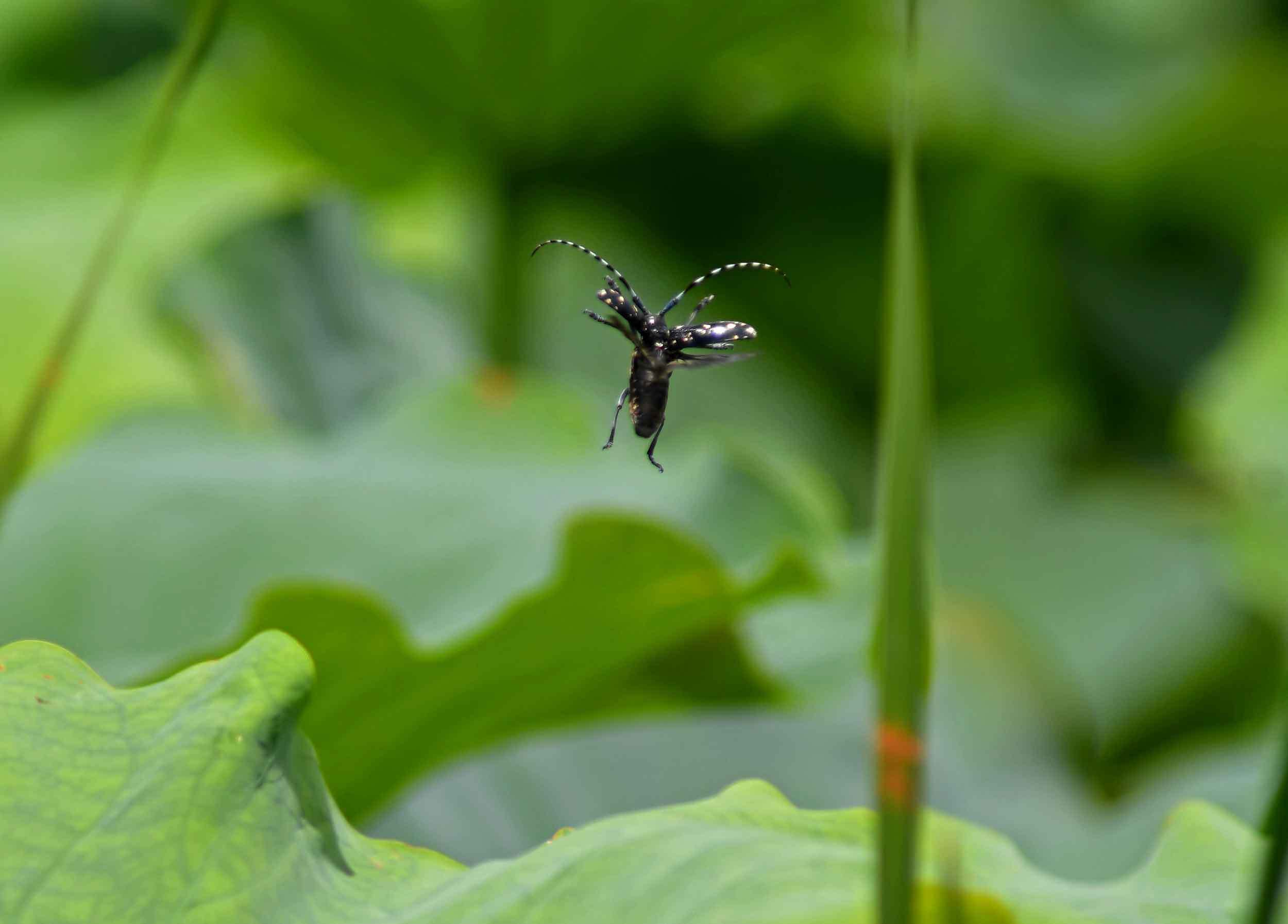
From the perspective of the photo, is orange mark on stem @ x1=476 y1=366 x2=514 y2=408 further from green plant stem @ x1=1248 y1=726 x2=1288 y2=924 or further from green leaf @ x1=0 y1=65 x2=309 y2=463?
green plant stem @ x1=1248 y1=726 x2=1288 y2=924

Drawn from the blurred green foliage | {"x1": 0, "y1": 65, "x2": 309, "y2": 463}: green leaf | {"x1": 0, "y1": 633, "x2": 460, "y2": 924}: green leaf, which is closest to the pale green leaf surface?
the blurred green foliage

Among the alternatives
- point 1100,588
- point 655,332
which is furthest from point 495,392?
point 1100,588

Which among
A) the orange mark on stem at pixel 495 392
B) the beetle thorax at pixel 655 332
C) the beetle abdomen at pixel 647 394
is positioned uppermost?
the beetle thorax at pixel 655 332

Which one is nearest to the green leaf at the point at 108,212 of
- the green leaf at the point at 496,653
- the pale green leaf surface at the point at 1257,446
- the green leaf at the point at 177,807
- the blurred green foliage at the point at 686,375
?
the blurred green foliage at the point at 686,375

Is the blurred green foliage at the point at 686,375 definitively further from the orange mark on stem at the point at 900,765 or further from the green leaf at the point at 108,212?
the orange mark on stem at the point at 900,765

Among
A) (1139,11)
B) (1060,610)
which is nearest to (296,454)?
(1060,610)

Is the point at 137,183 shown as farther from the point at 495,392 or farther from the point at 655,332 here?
the point at 495,392
